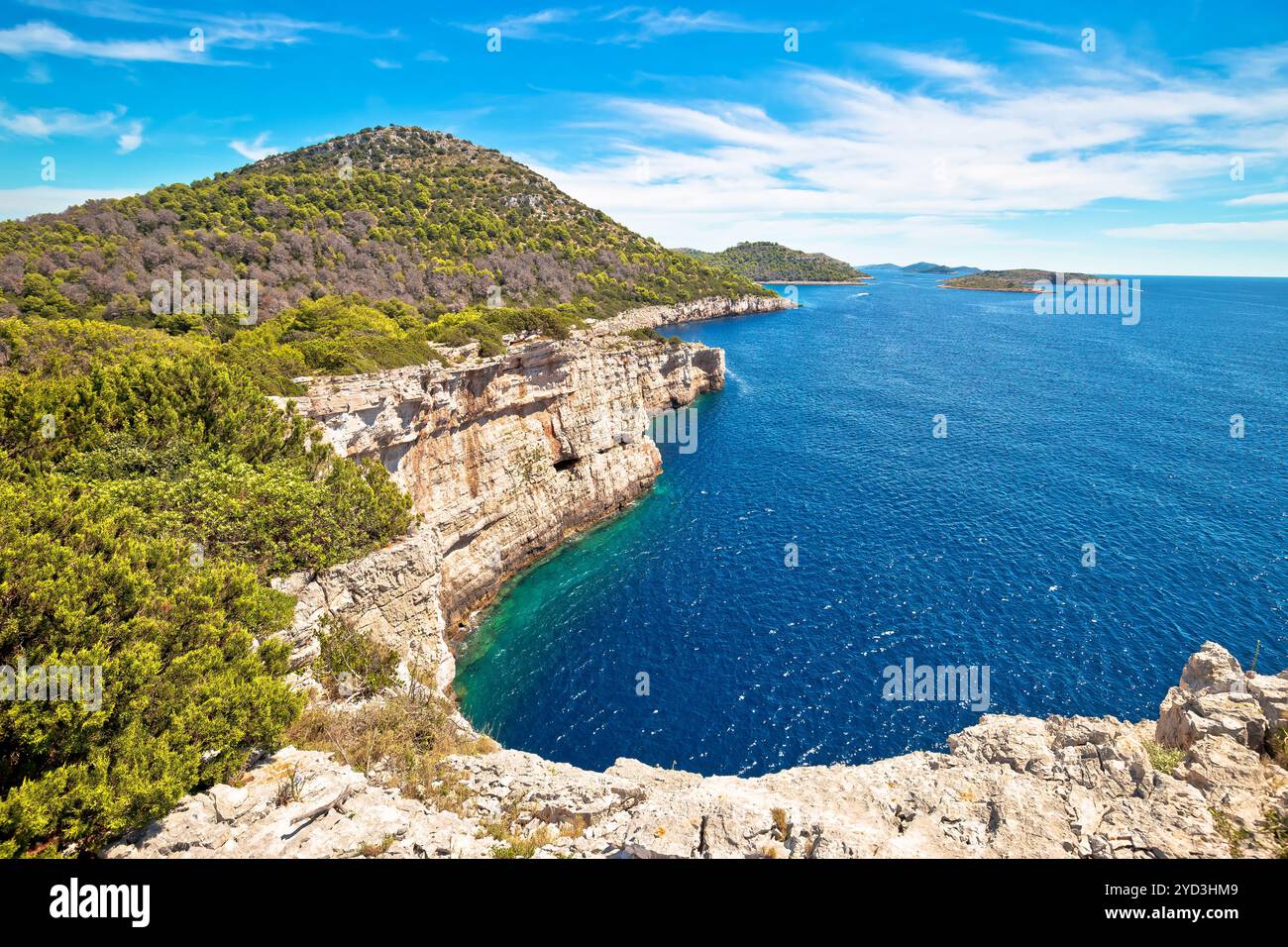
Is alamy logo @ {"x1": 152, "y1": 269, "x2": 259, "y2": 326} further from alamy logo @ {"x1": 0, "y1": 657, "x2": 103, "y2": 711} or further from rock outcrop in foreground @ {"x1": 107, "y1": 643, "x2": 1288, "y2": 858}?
rock outcrop in foreground @ {"x1": 107, "y1": 643, "x2": 1288, "y2": 858}

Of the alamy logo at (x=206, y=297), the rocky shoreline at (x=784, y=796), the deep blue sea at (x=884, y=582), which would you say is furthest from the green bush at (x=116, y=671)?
the alamy logo at (x=206, y=297)

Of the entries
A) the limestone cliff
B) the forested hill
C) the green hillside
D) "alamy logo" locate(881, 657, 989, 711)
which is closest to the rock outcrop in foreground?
the green hillside

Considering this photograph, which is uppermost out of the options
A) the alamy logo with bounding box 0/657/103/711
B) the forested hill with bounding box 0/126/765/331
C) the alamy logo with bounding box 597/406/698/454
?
the forested hill with bounding box 0/126/765/331
